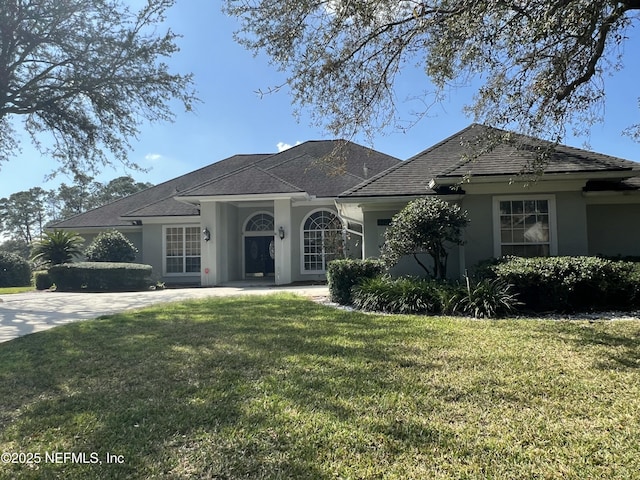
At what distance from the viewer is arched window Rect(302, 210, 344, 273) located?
17984 millimetres

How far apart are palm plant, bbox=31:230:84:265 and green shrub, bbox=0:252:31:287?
6.92m

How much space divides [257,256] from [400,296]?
12075 mm

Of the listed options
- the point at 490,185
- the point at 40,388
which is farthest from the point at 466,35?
the point at 40,388

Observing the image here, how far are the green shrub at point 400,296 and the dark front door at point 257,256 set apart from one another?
10680 millimetres

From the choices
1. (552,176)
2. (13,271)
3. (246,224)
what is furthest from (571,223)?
(13,271)

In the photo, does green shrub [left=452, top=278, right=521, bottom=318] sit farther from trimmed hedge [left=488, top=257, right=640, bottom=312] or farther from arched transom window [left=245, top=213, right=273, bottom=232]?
arched transom window [left=245, top=213, right=273, bottom=232]

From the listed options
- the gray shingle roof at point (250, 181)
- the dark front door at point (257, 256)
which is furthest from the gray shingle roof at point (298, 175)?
the dark front door at point (257, 256)

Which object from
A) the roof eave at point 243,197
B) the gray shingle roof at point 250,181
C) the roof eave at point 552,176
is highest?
the gray shingle roof at point 250,181

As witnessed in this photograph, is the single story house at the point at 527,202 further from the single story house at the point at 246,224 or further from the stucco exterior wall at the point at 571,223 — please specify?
the single story house at the point at 246,224

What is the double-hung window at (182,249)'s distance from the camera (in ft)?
64.6

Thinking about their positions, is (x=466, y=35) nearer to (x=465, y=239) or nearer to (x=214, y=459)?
(x=465, y=239)

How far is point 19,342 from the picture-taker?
22.8 feet

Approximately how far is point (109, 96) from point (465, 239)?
42.4 ft

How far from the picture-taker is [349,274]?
10.7m
